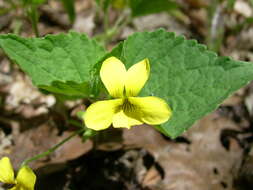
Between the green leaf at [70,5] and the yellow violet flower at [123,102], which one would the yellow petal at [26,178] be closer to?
the yellow violet flower at [123,102]

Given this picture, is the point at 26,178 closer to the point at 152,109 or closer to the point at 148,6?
the point at 152,109

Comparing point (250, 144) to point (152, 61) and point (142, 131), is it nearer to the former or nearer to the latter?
point (142, 131)

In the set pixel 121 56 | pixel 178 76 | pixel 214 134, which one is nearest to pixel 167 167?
pixel 214 134

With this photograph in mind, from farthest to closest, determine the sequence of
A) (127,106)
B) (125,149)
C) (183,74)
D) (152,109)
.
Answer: (125,149), (183,74), (127,106), (152,109)

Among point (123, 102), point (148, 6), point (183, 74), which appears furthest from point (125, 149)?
point (148, 6)

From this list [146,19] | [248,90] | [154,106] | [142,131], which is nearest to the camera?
[154,106]

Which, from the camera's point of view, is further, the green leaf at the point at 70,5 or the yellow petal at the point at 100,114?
the green leaf at the point at 70,5

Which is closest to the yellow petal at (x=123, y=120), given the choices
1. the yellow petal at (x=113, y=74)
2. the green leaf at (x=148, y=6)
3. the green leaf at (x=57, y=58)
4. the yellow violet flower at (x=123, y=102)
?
the yellow violet flower at (x=123, y=102)
